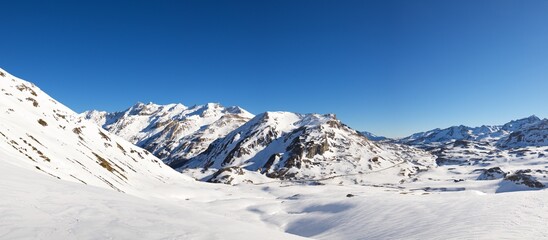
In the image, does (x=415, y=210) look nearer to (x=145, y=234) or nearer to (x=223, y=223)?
(x=223, y=223)

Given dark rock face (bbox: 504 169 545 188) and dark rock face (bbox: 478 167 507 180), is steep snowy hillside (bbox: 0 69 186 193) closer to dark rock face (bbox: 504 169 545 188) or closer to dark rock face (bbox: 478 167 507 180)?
dark rock face (bbox: 504 169 545 188)

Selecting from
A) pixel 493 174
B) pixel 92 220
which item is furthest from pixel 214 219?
pixel 493 174

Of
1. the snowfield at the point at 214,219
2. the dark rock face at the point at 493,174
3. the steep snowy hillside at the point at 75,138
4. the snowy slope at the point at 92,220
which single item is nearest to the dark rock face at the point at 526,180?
the dark rock face at the point at 493,174

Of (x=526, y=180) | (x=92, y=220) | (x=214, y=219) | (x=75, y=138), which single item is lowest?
(x=214, y=219)

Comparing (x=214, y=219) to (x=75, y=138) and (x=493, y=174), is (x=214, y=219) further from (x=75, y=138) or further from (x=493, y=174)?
(x=493, y=174)

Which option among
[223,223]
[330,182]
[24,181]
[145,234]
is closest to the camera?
[145,234]

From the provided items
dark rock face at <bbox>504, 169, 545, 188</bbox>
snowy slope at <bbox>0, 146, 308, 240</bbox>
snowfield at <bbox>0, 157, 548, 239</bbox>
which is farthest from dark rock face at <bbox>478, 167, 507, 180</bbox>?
snowy slope at <bbox>0, 146, 308, 240</bbox>

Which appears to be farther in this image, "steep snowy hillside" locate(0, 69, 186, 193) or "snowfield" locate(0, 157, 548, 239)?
"steep snowy hillside" locate(0, 69, 186, 193)

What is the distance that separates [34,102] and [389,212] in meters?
133

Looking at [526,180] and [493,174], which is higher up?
[493,174]

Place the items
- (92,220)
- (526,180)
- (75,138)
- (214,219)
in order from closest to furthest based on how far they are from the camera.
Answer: (92,220), (214,219), (75,138), (526,180)

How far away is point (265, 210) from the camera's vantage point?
56.2 m

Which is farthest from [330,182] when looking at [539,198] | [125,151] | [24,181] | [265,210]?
[24,181]

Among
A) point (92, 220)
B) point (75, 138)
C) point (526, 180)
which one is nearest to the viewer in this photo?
point (92, 220)
